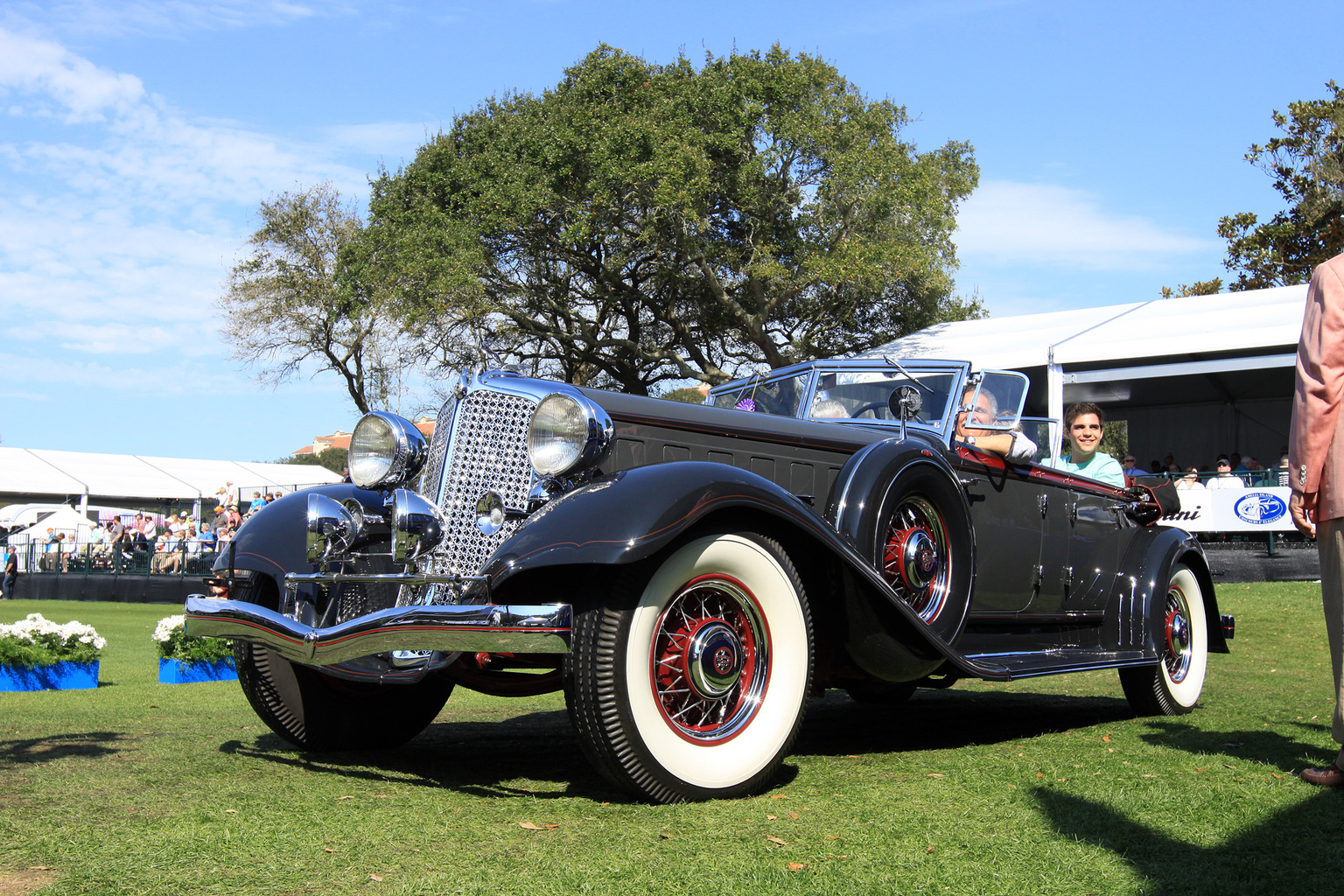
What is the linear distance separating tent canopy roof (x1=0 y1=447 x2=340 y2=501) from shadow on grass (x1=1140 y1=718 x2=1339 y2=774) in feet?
102

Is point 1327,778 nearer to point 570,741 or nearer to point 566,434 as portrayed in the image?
point 566,434

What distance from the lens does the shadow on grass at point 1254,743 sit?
4.09 metres

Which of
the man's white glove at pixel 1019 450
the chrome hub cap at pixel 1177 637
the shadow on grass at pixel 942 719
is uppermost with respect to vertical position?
the man's white glove at pixel 1019 450

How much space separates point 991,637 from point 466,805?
2.76 meters

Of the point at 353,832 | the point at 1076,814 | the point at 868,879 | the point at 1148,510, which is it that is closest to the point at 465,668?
the point at 353,832

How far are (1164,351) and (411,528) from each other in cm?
1516

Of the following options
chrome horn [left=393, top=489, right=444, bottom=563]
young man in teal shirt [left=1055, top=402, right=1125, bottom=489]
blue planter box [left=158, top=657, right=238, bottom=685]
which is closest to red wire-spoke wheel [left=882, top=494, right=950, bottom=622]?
chrome horn [left=393, top=489, right=444, bottom=563]

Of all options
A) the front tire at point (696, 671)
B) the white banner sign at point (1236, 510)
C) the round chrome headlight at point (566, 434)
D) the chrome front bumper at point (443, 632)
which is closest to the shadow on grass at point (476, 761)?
the front tire at point (696, 671)

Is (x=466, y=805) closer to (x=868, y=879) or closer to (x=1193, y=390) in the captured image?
(x=868, y=879)

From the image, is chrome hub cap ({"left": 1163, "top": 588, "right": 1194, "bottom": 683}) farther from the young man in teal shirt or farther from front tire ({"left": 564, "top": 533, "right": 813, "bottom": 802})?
front tire ({"left": 564, "top": 533, "right": 813, "bottom": 802})

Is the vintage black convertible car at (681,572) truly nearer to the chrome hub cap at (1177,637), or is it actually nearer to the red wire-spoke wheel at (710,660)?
the red wire-spoke wheel at (710,660)

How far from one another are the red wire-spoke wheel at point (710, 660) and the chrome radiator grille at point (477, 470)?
0.88 meters

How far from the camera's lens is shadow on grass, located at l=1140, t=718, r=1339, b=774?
4.09 metres

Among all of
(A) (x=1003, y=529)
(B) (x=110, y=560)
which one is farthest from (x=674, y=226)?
(A) (x=1003, y=529)
